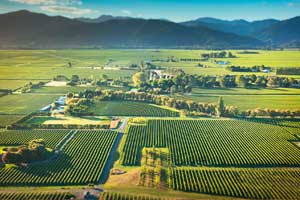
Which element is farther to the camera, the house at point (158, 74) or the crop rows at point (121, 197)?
the house at point (158, 74)

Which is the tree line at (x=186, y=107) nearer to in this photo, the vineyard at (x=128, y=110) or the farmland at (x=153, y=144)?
the farmland at (x=153, y=144)

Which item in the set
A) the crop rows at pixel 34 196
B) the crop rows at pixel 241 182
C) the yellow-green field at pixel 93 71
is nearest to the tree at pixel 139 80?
the yellow-green field at pixel 93 71

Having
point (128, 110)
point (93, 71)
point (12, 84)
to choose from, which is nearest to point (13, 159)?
point (128, 110)

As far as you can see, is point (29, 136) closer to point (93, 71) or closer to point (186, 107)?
point (186, 107)

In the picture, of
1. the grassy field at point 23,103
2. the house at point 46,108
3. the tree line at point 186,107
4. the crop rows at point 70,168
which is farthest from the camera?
the house at point 46,108

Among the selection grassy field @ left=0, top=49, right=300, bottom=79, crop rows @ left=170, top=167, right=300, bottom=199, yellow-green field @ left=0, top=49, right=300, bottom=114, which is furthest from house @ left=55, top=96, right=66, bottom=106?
crop rows @ left=170, top=167, right=300, bottom=199

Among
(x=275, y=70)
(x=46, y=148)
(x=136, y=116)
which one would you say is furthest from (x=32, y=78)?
(x=275, y=70)
